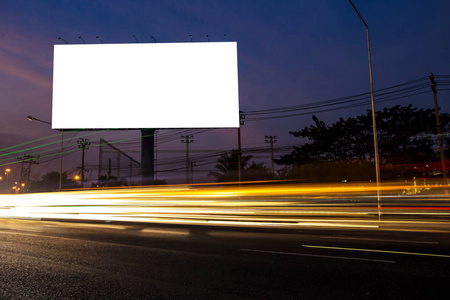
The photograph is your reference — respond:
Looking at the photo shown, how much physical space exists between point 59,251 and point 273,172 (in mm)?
39291

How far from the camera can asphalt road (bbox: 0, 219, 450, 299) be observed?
16.2 feet

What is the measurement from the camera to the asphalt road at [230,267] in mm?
4931

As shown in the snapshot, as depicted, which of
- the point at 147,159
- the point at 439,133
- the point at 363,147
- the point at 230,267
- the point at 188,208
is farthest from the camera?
the point at 363,147

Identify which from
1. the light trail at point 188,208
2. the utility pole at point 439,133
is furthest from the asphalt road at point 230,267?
the utility pole at point 439,133

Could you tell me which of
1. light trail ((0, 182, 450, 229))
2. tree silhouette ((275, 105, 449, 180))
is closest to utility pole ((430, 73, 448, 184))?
tree silhouette ((275, 105, 449, 180))

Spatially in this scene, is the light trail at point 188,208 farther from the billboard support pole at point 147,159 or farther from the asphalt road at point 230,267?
the asphalt road at point 230,267

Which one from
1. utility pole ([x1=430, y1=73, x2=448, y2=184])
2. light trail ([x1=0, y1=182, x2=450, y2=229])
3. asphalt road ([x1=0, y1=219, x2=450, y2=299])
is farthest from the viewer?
utility pole ([x1=430, y1=73, x2=448, y2=184])

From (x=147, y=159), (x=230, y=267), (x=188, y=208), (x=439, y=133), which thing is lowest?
(x=230, y=267)

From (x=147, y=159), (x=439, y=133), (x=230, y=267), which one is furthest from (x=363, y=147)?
(x=230, y=267)

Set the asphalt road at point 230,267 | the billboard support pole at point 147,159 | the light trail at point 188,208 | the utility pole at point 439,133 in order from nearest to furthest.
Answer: the asphalt road at point 230,267, the light trail at point 188,208, the billboard support pole at point 147,159, the utility pole at point 439,133

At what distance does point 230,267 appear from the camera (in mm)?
6453

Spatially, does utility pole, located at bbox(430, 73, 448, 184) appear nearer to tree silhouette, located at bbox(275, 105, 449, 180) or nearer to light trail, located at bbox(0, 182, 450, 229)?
tree silhouette, located at bbox(275, 105, 449, 180)

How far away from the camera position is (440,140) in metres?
29.0

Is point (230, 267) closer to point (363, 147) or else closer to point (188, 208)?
point (188, 208)
